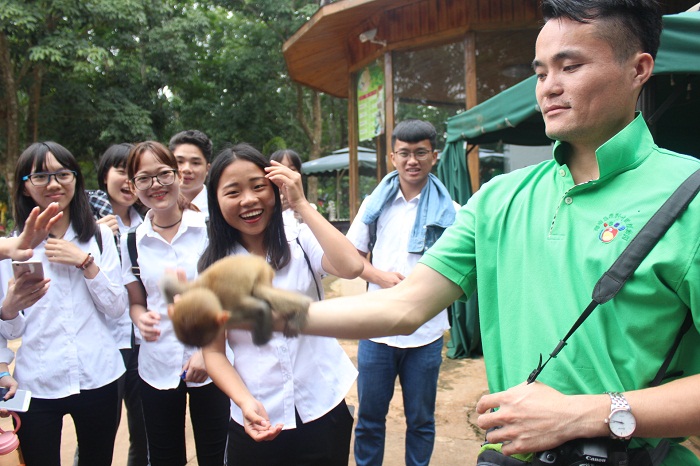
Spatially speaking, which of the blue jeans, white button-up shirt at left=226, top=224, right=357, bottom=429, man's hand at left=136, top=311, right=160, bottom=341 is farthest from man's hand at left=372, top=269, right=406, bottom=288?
man's hand at left=136, top=311, right=160, bottom=341

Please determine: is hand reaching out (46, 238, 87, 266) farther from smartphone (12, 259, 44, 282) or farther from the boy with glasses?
the boy with glasses

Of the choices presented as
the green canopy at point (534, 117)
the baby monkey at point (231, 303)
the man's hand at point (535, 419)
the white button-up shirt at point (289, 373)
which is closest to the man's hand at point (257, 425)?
the white button-up shirt at point (289, 373)

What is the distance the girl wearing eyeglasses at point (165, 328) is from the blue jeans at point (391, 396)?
845 millimetres

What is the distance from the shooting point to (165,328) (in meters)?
2.91

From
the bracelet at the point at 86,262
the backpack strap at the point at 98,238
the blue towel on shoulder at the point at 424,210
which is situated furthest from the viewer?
the blue towel on shoulder at the point at 424,210

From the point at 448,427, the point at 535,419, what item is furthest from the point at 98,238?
the point at 448,427

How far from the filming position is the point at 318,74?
1079cm

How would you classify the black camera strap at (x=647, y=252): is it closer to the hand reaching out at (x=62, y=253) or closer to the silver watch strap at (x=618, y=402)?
the silver watch strap at (x=618, y=402)

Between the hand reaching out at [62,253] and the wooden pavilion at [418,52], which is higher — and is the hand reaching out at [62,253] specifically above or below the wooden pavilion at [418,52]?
below

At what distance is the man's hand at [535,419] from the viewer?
1.18m

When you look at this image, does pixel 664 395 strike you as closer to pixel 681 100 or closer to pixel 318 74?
pixel 681 100

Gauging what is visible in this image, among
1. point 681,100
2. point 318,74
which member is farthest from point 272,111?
point 681,100

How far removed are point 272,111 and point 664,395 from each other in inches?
852

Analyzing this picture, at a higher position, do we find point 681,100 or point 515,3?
point 515,3
